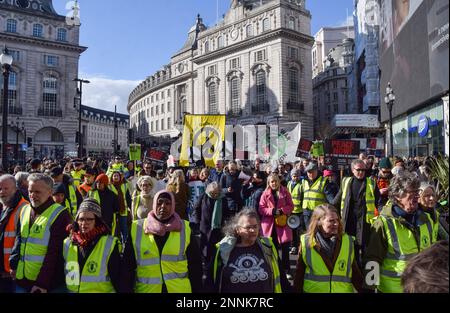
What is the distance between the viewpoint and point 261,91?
166 feet

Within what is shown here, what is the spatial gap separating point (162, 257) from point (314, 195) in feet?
15.3

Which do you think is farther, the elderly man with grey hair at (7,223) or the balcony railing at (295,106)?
the balcony railing at (295,106)

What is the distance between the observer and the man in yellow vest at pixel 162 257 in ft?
11.5

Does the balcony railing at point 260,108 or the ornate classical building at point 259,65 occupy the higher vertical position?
the ornate classical building at point 259,65

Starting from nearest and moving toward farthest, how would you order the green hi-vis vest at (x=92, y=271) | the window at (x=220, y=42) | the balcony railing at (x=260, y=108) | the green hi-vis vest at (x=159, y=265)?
1. the green hi-vis vest at (x=92, y=271)
2. the green hi-vis vest at (x=159, y=265)
3. the balcony railing at (x=260, y=108)
4. the window at (x=220, y=42)

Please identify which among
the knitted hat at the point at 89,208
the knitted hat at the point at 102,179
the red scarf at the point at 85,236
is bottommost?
the red scarf at the point at 85,236

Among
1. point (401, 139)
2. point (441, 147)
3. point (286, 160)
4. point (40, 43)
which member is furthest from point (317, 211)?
point (40, 43)

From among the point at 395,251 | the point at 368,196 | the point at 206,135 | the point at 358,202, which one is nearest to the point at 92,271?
the point at 395,251

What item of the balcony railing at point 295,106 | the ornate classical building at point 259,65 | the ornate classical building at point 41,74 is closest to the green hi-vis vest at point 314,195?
the ornate classical building at point 259,65

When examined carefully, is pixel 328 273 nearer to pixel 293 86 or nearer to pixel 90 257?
pixel 90 257

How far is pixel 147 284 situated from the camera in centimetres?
348

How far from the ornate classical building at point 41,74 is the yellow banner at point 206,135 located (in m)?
41.1

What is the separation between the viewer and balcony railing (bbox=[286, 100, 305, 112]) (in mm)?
48406

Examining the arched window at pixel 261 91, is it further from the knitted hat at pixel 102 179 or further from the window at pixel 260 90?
the knitted hat at pixel 102 179
